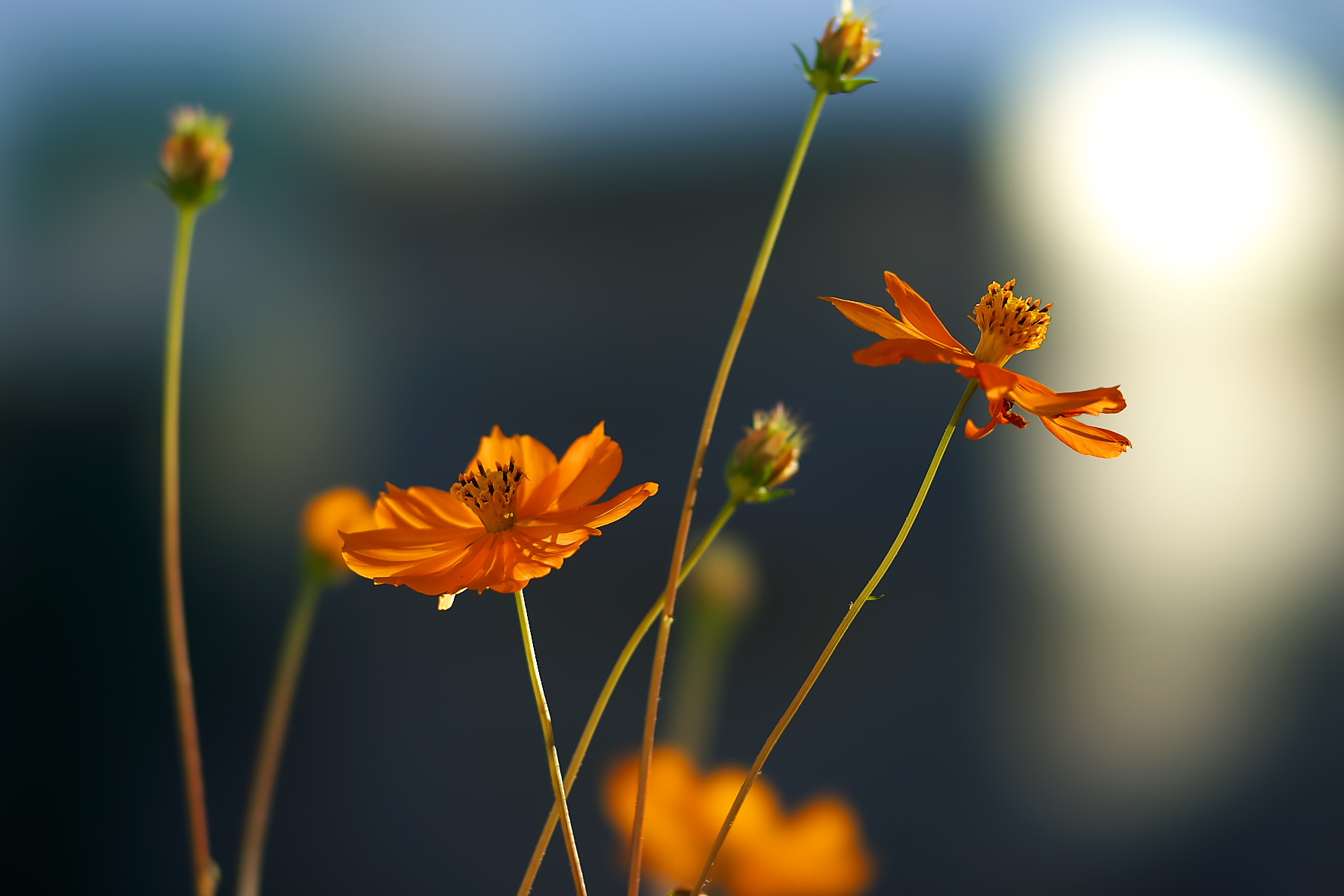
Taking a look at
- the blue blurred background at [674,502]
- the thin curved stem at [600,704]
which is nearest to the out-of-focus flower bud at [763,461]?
the thin curved stem at [600,704]

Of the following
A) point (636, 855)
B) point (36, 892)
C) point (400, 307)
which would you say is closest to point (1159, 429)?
point (400, 307)

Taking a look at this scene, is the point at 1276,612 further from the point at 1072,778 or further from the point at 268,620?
the point at 268,620

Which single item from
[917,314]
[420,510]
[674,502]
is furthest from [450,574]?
[674,502]

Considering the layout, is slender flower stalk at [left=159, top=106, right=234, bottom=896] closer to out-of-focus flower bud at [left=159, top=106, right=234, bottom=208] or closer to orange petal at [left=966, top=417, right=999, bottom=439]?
out-of-focus flower bud at [left=159, top=106, right=234, bottom=208]

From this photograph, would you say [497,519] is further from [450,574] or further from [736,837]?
[736,837]

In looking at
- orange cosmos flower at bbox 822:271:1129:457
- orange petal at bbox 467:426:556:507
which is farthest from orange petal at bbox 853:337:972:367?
orange petal at bbox 467:426:556:507

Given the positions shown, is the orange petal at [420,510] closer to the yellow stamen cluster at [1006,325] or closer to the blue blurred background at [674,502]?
the yellow stamen cluster at [1006,325]
